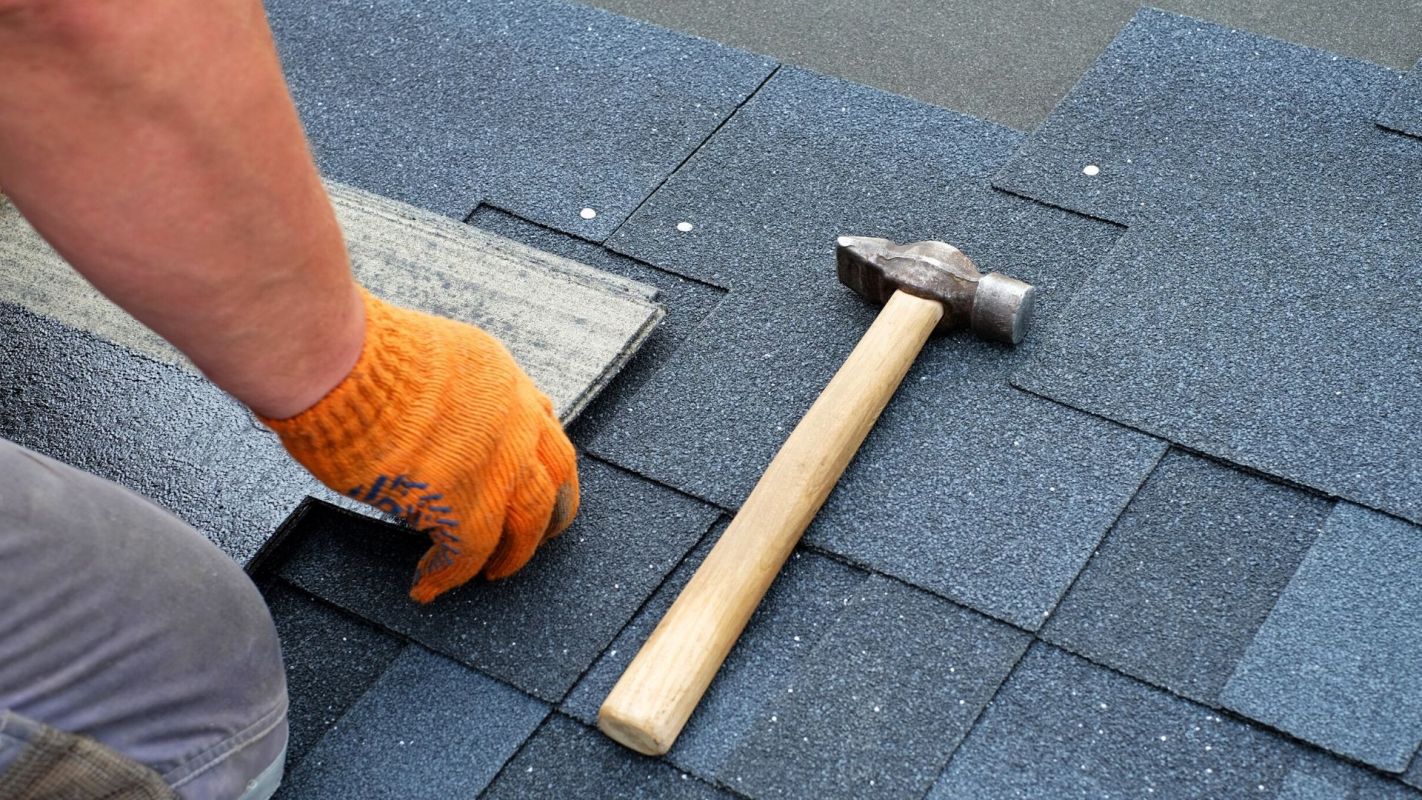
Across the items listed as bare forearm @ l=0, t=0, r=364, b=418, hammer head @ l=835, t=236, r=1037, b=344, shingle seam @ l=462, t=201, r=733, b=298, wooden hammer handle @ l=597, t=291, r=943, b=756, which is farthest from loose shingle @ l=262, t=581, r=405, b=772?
Answer: hammer head @ l=835, t=236, r=1037, b=344

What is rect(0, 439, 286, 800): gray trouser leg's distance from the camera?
1.32 meters

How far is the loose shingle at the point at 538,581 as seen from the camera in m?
1.77

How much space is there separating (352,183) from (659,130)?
22.1 inches

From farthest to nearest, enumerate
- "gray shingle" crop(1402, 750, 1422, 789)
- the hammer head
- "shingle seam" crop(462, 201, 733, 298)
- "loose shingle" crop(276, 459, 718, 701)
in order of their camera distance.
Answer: "shingle seam" crop(462, 201, 733, 298) → the hammer head → "loose shingle" crop(276, 459, 718, 701) → "gray shingle" crop(1402, 750, 1422, 789)

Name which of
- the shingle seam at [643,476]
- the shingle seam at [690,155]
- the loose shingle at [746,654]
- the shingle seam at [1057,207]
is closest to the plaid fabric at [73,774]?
the loose shingle at [746,654]

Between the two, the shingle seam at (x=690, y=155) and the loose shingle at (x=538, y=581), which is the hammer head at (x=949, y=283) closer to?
the shingle seam at (x=690, y=155)

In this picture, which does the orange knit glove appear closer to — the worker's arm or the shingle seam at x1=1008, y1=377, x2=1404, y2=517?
the worker's arm

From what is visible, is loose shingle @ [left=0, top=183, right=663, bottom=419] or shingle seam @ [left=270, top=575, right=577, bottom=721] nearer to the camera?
shingle seam @ [left=270, top=575, right=577, bottom=721]

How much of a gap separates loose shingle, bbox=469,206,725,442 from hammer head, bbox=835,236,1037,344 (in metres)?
0.27

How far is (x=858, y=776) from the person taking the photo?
161cm

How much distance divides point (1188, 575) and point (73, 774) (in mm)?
1312

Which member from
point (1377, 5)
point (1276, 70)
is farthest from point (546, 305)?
point (1377, 5)

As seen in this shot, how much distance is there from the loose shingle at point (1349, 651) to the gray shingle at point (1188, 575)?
Answer: 0.08ft

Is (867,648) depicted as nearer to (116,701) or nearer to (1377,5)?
(116,701)
